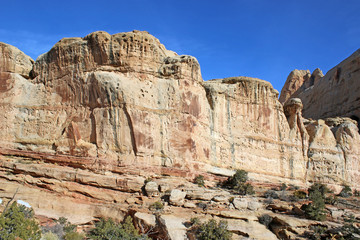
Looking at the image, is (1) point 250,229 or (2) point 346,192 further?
(2) point 346,192

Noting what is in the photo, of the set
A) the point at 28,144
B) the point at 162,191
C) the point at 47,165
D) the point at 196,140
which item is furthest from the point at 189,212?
the point at 28,144

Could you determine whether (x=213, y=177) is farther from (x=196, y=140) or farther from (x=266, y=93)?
(x=266, y=93)

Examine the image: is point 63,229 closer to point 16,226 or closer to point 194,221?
point 16,226

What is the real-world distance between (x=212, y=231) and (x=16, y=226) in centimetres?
996

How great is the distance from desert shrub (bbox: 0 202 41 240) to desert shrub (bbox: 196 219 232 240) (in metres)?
8.38

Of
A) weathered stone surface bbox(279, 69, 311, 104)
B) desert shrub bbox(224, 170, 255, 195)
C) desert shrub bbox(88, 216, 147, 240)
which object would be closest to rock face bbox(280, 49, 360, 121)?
weathered stone surface bbox(279, 69, 311, 104)

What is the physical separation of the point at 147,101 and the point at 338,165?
22308 mm

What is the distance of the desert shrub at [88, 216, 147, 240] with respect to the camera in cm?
2077

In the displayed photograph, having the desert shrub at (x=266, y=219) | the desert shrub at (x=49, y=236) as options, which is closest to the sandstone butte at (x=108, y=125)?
the desert shrub at (x=49, y=236)

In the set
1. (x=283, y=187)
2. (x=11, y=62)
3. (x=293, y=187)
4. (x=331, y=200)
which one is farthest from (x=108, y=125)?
(x=293, y=187)

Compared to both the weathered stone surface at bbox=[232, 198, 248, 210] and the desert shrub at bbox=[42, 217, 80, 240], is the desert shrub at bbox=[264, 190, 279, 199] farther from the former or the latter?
the desert shrub at bbox=[42, 217, 80, 240]

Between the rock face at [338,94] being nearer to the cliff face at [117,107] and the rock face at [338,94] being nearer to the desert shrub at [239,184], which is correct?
the cliff face at [117,107]

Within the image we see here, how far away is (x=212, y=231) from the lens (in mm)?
21172

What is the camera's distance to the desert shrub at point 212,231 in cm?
2084
